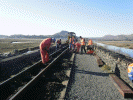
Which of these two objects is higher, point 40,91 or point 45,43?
point 45,43

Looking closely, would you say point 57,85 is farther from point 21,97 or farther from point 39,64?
point 39,64

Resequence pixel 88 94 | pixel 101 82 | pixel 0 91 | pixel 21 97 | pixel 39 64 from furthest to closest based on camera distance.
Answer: pixel 39 64
pixel 101 82
pixel 0 91
pixel 88 94
pixel 21 97

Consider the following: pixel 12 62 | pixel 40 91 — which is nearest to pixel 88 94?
pixel 40 91

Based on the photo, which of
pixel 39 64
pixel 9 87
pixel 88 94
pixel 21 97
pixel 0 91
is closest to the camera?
pixel 21 97

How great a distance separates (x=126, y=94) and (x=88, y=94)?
1.17 m

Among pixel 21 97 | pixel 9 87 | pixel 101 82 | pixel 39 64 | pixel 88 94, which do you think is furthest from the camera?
pixel 39 64

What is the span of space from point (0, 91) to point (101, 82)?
386 cm

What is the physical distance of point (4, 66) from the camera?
23.2 ft

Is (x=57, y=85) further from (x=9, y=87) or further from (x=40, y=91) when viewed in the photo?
(x=9, y=87)

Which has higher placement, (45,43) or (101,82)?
(45,43)

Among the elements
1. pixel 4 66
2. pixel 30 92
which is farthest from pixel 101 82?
pixel 4 66

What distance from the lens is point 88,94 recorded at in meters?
3.54

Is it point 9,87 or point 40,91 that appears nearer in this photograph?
point 40,91

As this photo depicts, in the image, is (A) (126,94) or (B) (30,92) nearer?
(A) (126,94)
